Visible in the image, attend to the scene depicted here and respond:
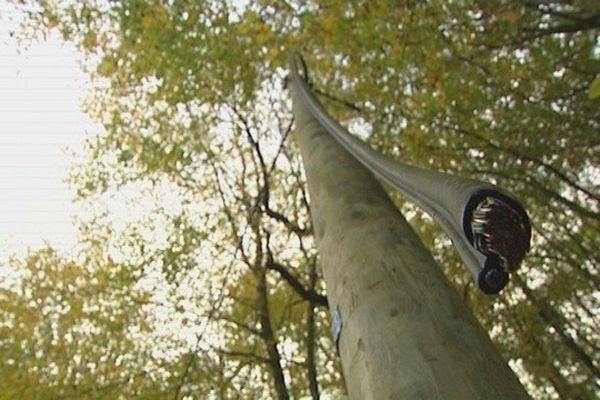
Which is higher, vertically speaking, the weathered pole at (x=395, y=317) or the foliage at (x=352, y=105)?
the foliage at (x=352, y=105)

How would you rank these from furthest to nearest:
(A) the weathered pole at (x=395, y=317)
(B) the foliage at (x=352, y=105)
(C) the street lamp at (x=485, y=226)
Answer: (B) the foliage at (x=352, y=105) → (A) the weathered pole at (x=395, y=317) → (C) the street lamp at (x=485, y=226)

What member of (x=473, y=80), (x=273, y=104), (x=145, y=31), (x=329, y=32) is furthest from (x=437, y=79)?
(x=145, y=31)

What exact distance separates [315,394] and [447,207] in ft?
22.5

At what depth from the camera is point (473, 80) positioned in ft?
20.7

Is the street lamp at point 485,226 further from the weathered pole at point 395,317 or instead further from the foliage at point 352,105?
the foliage at point 352,105

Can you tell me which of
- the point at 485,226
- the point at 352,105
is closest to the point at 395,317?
the point at 485,226

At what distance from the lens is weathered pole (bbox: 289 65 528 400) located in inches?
31.7

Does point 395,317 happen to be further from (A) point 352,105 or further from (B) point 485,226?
(A) point 352,105

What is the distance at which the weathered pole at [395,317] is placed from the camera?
0.80 meters

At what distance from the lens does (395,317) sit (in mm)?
958

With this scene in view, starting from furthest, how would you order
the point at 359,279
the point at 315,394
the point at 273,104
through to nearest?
the point at 273,104 → the point at 315,394 → the point at 359,279

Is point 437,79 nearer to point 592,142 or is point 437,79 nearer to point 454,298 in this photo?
point 592,142

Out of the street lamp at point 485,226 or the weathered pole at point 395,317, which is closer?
the street lamp at point 485,226

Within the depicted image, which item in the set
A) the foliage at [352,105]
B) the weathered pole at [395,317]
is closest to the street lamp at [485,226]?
the weathered pole at [395,317]
